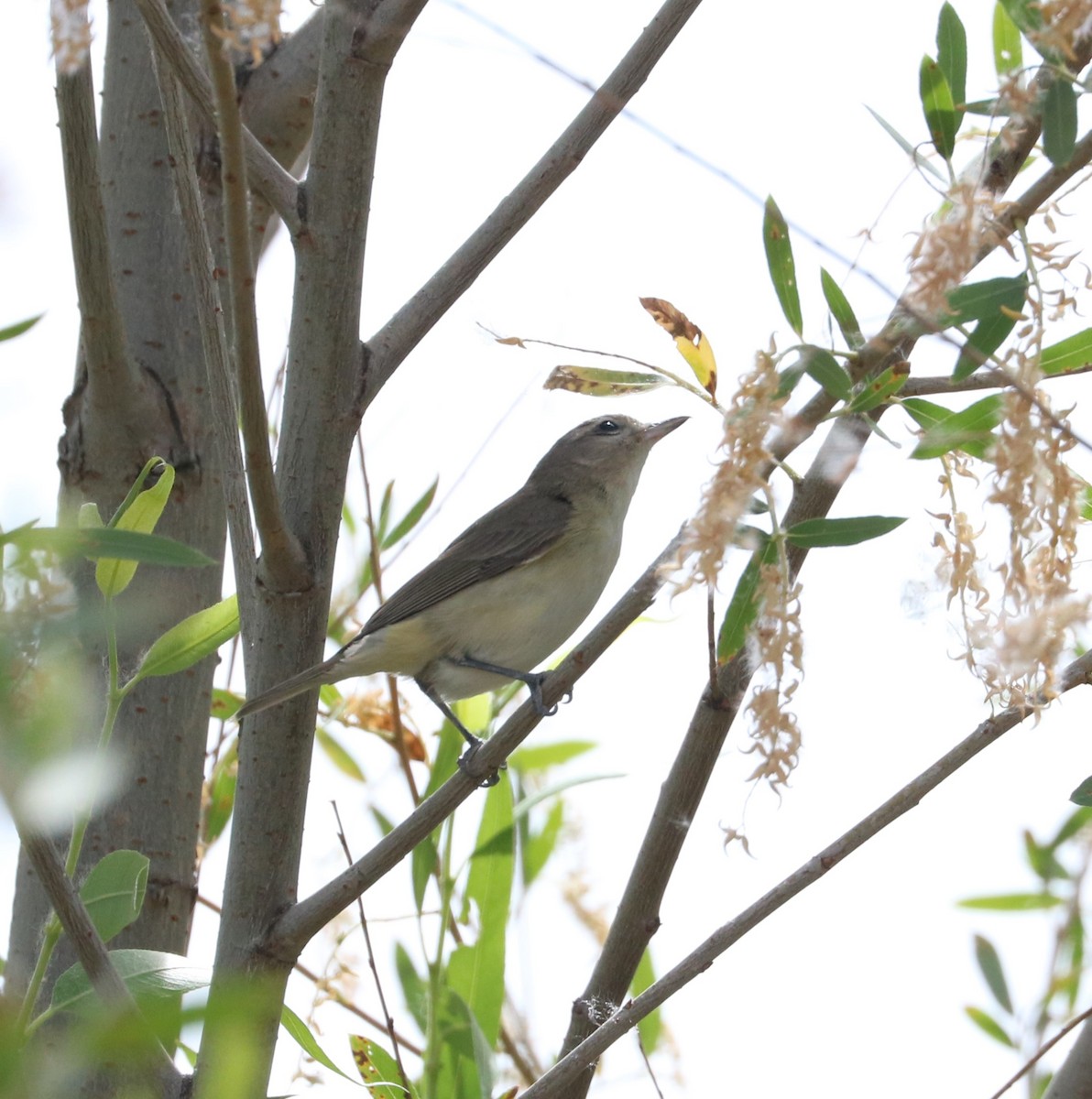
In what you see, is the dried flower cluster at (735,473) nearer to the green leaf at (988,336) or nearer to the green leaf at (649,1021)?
the green leaf at (988,336)

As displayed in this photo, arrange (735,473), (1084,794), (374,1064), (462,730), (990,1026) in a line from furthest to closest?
Result: (462,730)
(990,1026)
(374,1064)
(1084,794)
(735,473)

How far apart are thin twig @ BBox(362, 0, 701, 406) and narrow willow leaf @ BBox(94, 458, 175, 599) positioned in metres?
0.47

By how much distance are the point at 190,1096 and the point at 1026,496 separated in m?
1.41

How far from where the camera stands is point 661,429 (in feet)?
15.6

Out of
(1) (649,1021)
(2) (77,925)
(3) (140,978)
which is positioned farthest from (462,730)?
(2) (77,925)

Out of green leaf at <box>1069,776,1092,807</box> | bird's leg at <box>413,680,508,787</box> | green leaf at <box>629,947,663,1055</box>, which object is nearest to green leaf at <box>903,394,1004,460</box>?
green leaf at <box>1069,776,1092,807</box>

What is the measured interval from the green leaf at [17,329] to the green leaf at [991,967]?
2342mm

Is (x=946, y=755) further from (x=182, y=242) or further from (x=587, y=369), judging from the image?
(x=182, y=242)

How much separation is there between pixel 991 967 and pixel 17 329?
2393mm

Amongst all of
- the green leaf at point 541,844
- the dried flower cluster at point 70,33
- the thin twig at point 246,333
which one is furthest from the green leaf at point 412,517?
the dried flower cluster at point 70,33

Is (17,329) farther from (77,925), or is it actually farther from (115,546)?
(77,925)

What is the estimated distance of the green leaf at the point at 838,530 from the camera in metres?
1.77

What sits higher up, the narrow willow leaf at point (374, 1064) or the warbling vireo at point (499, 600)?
the warbling vireo at point (499, 600)

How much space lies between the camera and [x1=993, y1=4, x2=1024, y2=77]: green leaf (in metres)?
1.69
